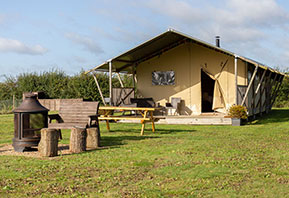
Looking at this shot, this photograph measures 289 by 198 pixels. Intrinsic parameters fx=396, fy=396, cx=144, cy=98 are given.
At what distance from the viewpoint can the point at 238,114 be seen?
A: 13.0m

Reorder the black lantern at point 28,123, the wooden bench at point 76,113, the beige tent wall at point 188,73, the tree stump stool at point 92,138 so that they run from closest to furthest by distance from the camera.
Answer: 1. the black lantern at point 28,123
2. the tree stump stool at point 92,138
3. the wooden bench at point 76,113
4. the beige tent wall at point 188,73

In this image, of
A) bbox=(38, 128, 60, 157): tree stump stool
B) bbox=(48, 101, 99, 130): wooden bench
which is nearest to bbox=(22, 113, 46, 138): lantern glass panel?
bbox=(38, 128, 60, 157): tree stump stool

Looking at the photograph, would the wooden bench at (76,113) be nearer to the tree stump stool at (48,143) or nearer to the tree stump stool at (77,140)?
the tree stump stool at (77,140)

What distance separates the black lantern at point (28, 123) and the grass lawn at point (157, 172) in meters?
0.55

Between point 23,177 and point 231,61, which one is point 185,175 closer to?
point 23,177

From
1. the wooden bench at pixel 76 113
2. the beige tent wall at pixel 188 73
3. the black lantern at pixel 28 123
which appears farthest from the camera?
the beige tent wall at pixel 188 73

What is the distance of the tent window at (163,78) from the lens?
16234 mm

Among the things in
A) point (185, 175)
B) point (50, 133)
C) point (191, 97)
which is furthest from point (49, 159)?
point (191, 97)

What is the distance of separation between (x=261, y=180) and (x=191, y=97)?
11.2m

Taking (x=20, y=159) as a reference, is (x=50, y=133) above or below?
above

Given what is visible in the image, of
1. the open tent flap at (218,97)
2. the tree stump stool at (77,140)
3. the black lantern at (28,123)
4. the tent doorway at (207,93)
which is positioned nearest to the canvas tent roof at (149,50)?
the open tent flap at (218,97)

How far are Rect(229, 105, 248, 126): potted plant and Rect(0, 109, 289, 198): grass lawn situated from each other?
188 inches

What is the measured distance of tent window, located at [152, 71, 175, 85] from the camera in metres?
16.2

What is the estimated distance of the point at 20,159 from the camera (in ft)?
21.0
